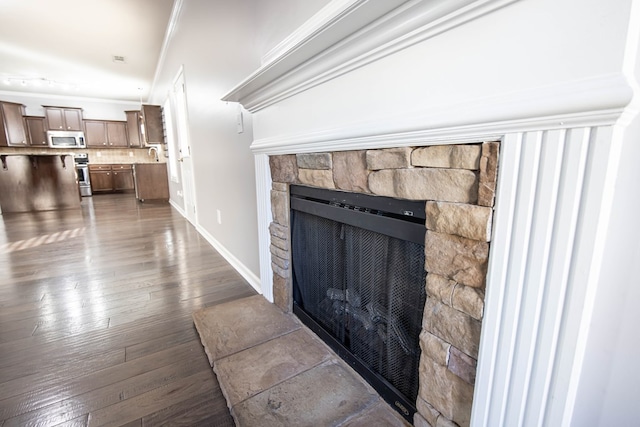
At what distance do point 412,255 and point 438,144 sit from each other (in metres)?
0.35

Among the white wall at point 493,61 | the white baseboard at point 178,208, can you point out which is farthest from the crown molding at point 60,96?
the white wall at point 493,61

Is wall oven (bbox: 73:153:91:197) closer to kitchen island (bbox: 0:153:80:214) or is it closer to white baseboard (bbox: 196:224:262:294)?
kitchen island (bbox: 0:153:80:214)

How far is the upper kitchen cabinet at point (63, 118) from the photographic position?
7245 mm

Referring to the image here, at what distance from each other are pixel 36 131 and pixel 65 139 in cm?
57

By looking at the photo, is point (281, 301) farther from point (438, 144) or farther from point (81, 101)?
point (81, 101)

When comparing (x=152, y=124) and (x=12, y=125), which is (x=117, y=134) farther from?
(x=152, y=124)

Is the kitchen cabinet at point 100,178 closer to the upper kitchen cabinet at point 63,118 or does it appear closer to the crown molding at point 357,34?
the upper kitchen cabinet at point 63,118

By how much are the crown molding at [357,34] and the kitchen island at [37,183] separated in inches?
234

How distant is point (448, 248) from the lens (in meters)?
0.73

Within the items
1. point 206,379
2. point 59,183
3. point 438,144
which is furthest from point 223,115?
point 59,183

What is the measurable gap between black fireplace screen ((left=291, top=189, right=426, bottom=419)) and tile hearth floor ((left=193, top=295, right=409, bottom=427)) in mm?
68

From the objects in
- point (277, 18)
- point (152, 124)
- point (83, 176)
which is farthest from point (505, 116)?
point (83, 176)

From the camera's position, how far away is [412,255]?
90 centimetres

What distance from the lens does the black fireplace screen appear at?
0.92 metres
